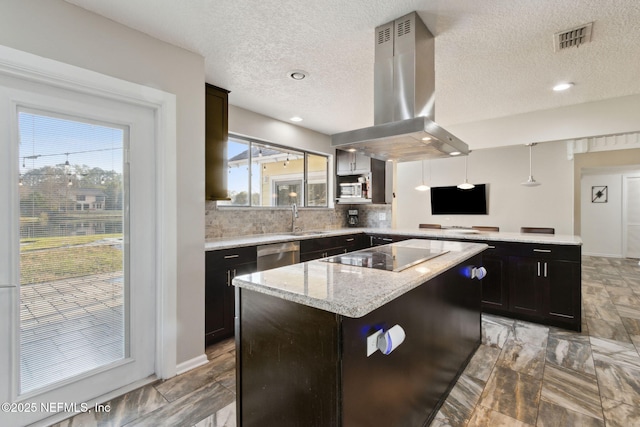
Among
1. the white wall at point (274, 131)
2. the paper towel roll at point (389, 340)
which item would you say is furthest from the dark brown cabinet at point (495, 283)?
the paper towel roll at point (389, 340)

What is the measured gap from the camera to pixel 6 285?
65.0 inches

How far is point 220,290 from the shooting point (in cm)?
279

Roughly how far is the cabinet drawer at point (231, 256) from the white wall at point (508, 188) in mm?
3440

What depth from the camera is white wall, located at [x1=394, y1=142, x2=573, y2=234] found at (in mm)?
5559

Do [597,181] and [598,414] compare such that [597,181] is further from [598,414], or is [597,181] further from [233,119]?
[233,119]

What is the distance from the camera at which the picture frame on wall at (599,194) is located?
7582 mm

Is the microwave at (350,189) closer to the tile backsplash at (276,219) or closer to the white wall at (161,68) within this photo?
the tile backsplash at (276,219)

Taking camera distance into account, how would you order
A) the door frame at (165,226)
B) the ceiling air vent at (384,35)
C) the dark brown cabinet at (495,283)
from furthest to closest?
the dark brown cabinet at (495,283), the door frame at (165,226), the ceiling air vent at (384,35)

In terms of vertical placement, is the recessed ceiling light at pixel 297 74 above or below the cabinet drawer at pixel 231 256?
above

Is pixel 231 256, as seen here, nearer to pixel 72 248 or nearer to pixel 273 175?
pixel 72 248

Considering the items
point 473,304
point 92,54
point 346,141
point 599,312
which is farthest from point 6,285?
point 599,312

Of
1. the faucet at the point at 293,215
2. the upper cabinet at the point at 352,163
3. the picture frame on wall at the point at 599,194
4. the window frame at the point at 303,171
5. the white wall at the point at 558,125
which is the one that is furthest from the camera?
the picture frame on wall at the point at 599,194

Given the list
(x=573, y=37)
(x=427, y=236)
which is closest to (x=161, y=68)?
(x=573, y=37)

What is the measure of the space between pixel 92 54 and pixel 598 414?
3912 millimetres
